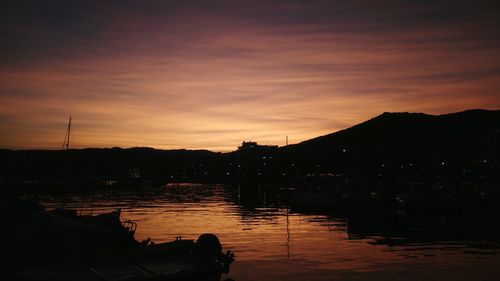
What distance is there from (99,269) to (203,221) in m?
45.2

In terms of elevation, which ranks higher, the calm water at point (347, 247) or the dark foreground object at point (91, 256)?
the dark foreground object at point (91, 256)

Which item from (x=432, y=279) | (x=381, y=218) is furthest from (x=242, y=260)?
(x=381, y=218)

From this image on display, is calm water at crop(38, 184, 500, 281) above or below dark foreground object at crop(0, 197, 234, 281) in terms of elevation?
below

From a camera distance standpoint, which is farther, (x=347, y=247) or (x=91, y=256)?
(x=347, y=247)

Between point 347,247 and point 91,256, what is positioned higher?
point 91,256

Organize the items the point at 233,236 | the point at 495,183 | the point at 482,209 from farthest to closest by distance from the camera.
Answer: the point at 495,183
the point at 482,209
the point at 233,236

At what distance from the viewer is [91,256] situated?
Result: 83.7 ft

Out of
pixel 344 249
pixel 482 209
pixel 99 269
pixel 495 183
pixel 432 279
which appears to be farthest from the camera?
pixel 495 183

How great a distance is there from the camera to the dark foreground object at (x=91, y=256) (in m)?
22.7

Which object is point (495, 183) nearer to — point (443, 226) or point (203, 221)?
point (443, 226)

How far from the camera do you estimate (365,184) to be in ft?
339

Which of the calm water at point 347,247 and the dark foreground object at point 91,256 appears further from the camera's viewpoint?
the calm water at point 347,247

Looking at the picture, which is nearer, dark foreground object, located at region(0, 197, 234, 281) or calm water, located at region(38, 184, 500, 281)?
dark foreground object, located at region(0, 197, 234, 281)

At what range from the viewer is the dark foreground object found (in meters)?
22.7
